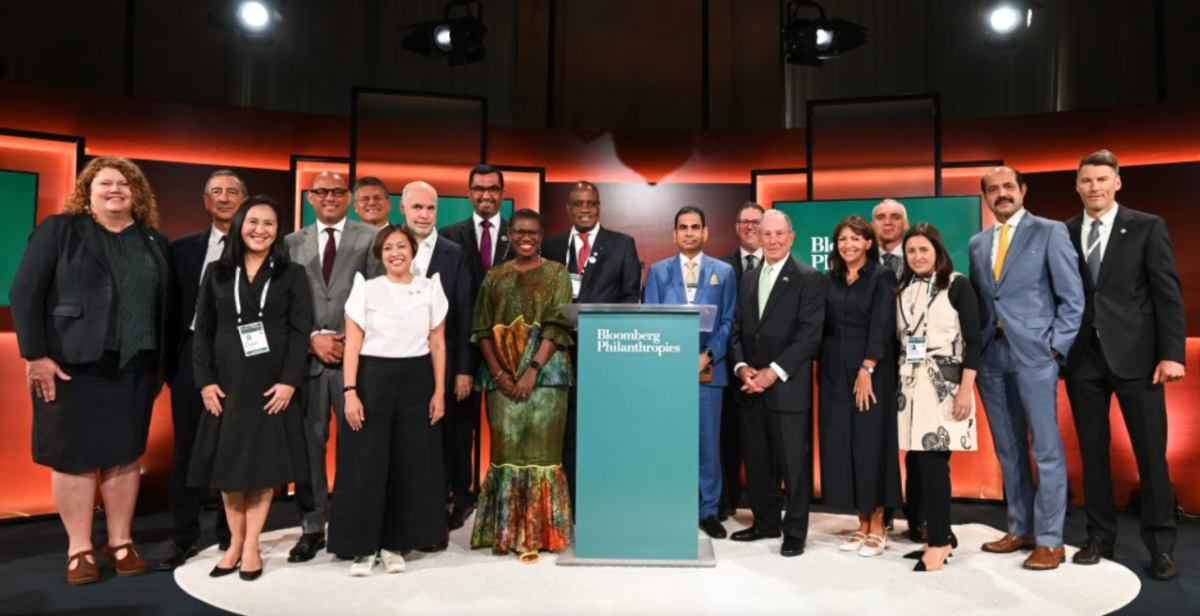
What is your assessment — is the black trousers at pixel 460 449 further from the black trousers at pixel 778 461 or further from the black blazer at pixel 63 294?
the black blazer at pixel 63 294

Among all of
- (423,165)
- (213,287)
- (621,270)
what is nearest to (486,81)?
(423,165)

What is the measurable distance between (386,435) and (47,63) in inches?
183

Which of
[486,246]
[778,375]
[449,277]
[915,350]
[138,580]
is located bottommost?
[138,580]

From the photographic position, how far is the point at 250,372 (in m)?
3.69

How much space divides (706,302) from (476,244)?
1412 millimetres

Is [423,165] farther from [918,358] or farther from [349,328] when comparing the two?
[918,358]

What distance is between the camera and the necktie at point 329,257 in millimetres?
4219

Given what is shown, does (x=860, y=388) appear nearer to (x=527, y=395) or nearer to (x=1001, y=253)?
(x=1001, y=253)

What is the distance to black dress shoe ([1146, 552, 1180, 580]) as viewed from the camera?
388 centimetres

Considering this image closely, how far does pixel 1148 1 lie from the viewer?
6.46 metres

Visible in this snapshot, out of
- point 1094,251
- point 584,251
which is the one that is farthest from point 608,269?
point 1094,251

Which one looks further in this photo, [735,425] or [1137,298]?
[735,425]

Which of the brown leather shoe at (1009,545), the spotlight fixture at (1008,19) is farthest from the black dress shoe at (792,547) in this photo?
the spotlight fixture at (1008,19)

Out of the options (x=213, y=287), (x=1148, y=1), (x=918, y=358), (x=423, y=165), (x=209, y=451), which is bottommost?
(x=209, y=451)
